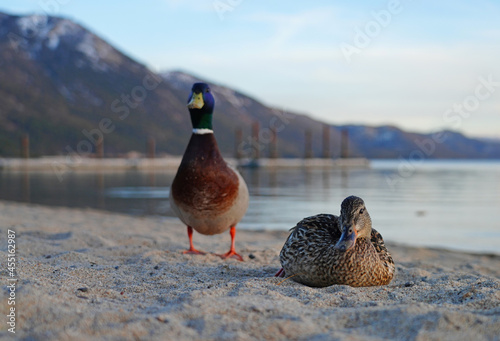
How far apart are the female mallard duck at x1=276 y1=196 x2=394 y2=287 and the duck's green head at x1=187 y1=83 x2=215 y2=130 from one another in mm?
2292

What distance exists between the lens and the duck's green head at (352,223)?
13.8ft

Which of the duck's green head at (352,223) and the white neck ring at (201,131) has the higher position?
the white neck ring at (201,131)

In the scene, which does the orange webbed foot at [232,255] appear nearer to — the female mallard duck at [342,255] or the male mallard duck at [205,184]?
the male mallard duck at [205,184]

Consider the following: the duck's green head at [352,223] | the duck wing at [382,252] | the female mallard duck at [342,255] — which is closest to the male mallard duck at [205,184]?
the female mallard duck at [342,255]

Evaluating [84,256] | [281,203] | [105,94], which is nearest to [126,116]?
[105,94]

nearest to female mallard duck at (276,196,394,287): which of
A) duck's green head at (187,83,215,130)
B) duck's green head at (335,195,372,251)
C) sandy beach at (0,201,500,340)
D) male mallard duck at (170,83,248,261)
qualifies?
duck's green head at (335,195,372,251)

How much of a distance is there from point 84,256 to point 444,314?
379 cm

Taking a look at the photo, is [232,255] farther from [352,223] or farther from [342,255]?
[352,223]

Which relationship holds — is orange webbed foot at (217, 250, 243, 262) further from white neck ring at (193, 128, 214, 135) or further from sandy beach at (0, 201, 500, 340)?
white neck ring at (193, 128, 214, 135)

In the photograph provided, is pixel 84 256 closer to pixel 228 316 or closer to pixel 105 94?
pixel 228 316

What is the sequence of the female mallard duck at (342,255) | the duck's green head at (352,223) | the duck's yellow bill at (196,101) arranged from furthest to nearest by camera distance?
the duck's yellow bill at (196,101) → the female mallard duck at (342,255) → the duck's green head at (352,223)

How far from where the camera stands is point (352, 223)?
14.1 ft

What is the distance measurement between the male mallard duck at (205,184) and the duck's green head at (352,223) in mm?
2105

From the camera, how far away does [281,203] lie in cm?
1816
